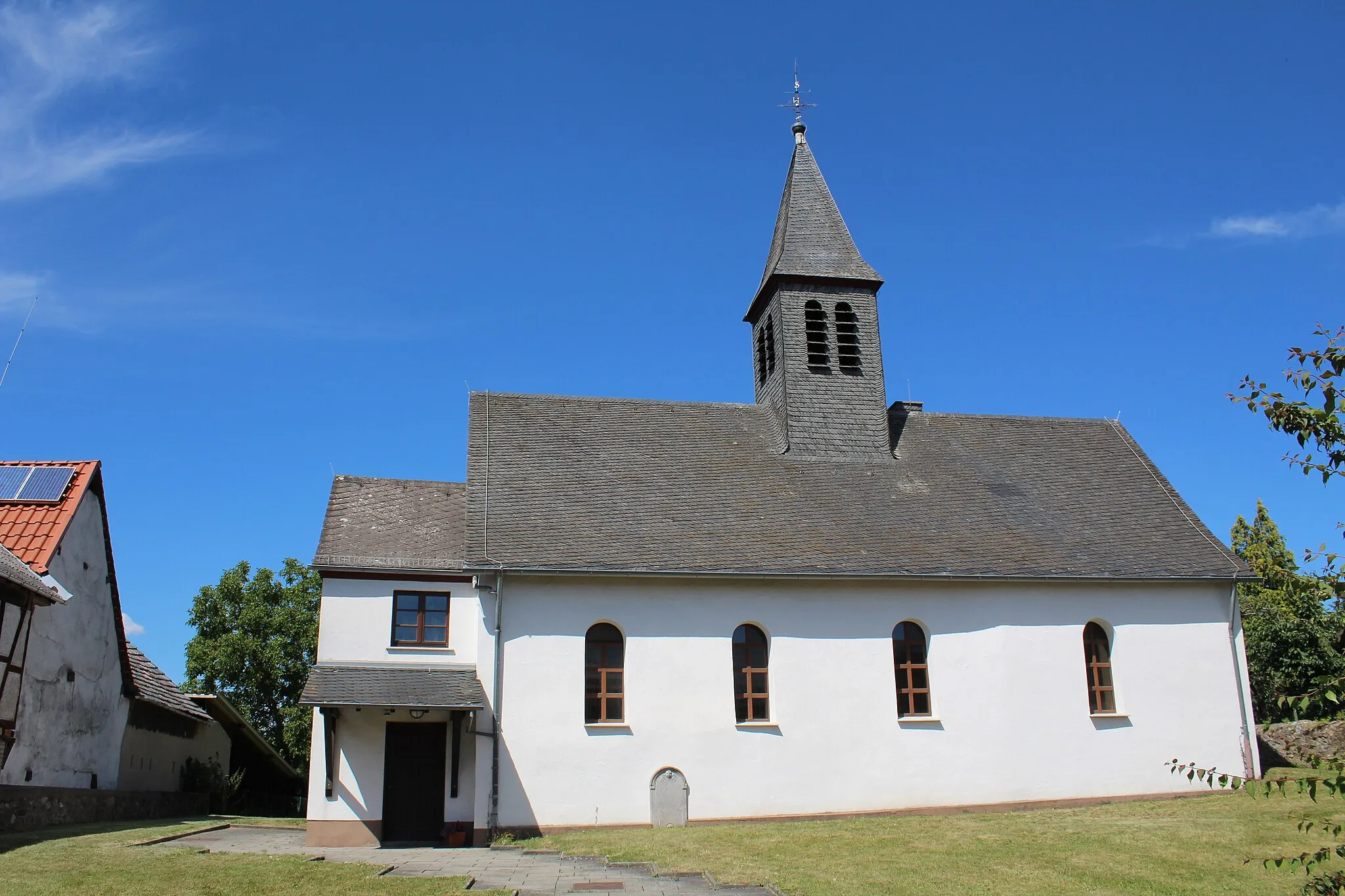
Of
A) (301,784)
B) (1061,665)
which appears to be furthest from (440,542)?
(301,784)

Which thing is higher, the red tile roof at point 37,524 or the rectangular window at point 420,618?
the red tile roof at point 37,524

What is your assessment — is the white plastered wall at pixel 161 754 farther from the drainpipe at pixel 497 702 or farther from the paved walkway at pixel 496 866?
the drainpipe at pixel 497 702

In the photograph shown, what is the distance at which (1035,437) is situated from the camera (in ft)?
86.6

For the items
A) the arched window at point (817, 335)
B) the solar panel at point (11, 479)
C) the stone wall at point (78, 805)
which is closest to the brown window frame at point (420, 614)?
the stone wall at point (78, 805)

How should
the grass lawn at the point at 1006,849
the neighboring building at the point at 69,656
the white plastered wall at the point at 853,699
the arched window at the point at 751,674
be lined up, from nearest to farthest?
1. the grass lawn at the point at 1006,849
2. the neighboring building at the point at 69,656
3. the white plastered wall at the point at 853,699
4. the arched window at the point at 751,674

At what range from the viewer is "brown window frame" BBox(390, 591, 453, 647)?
1945cm

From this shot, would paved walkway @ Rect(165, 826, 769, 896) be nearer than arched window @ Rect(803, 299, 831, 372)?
Yes

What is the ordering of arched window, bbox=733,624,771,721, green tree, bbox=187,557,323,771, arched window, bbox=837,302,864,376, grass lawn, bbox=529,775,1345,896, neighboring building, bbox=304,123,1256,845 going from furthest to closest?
green tree, bbox=187,557,323,771 < arched window, bbox=837,302,864,376 < arched window, bbox=733,624,771,721 < neighboring building, bbox=304,123,1256,845 < grass lawn, bbox=529,775,1345,896

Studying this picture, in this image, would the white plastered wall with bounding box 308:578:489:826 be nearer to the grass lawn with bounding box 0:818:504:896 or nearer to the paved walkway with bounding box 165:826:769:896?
the paved walkway with bounding box 165:826:769:896

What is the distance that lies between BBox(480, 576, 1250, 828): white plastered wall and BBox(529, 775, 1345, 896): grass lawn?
123 centimetres

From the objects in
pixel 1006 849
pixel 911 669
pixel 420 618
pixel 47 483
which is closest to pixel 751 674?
pixel 911 669

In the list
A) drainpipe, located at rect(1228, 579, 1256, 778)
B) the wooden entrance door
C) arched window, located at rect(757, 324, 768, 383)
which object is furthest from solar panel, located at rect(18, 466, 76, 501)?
drainpipe, located at rect(1228, 579, 1256, 778)

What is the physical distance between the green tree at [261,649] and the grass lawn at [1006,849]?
83.3ft

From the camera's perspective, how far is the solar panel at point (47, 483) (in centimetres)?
1898
